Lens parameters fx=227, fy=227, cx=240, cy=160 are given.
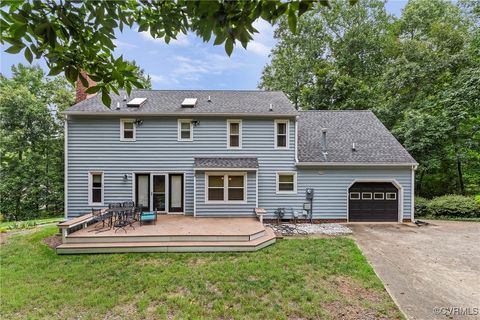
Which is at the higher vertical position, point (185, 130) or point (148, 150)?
point (185, 130)

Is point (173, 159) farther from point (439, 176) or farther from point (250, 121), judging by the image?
point (439, 176)

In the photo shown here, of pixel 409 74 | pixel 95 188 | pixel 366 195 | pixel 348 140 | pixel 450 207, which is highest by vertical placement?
pixel 409 74

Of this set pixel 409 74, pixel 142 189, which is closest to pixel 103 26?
pixel 142 189

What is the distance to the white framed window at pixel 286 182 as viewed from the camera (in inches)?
405

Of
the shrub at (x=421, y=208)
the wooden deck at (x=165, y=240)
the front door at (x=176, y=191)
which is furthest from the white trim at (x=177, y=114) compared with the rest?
the shrub at (x=421, y=208)

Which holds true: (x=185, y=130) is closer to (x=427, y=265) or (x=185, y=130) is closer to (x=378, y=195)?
(x=378, y=195)

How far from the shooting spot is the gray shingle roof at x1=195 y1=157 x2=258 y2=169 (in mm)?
9656

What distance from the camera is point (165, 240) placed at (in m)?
6.84

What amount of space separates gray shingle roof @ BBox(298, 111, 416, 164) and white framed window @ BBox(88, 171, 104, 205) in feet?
29.6

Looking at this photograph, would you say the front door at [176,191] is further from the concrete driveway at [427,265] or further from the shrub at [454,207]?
the shrub at [454,207]

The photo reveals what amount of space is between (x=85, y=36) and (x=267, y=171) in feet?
28.6

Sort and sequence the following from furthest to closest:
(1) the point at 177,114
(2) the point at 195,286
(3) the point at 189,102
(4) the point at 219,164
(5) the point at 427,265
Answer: (3) the point at 189,102 → (1) the point at 177,114 → (4) the point at 219,164 → (5) the point at 427,265 → (2) the point at 195,286

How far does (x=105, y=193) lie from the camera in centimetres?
1004

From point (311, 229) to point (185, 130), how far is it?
6.84m
